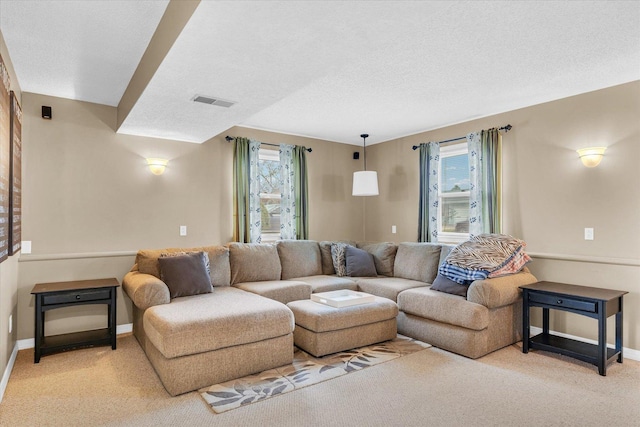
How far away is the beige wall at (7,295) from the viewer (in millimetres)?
2674

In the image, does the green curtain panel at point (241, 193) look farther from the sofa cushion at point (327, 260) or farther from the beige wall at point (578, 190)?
the beige wall at point (578, 190)

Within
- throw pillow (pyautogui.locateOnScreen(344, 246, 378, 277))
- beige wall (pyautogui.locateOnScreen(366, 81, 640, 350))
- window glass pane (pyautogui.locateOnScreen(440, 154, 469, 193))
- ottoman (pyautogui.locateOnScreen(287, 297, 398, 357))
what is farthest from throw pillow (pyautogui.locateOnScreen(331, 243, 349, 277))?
beige wall (pyautogui.locateOnScreen(366, 81, 640, 350))

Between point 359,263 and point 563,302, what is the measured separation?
227 centimetres

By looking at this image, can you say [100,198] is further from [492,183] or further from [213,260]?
[492,183]

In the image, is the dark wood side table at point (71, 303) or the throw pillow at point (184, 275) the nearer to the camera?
the dark wood side table at point (71, 303)

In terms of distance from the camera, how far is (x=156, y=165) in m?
4.25

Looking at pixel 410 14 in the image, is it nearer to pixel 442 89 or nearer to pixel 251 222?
pixel 442 89

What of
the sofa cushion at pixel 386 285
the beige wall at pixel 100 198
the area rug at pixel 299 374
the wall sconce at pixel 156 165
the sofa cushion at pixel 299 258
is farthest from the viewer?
the sofa cushion at pixel 299 258

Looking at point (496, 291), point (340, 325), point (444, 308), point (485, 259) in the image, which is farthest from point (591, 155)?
point (340, 325)

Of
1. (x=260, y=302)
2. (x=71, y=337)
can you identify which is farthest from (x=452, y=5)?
(x=71, y=337)

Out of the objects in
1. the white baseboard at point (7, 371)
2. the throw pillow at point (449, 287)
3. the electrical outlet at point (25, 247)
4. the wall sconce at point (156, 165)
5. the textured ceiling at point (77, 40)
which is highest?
the textured ceiling at point (77, 40)

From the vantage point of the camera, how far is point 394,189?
18.4ft

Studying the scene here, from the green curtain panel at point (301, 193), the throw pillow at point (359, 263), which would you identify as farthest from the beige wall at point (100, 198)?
the throw pillow at point (359, 263)

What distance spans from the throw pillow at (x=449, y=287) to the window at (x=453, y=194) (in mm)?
1192
